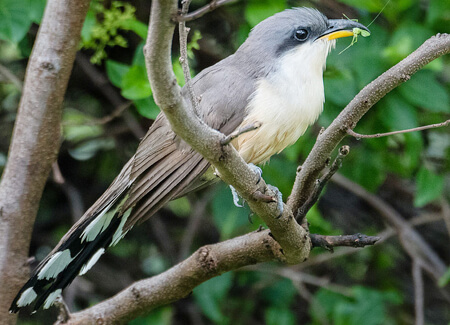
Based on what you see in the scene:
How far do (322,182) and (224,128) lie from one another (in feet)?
1.85

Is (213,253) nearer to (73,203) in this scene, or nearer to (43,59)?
(43,59)

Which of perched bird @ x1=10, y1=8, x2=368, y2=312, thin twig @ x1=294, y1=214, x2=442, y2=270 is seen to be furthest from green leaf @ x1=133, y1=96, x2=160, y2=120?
thin twig @ x1=294, y1=214, x2=442, y2=270

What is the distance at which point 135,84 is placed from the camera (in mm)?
2824

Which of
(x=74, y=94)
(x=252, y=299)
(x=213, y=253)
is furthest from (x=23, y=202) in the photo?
(x=252, y=299)

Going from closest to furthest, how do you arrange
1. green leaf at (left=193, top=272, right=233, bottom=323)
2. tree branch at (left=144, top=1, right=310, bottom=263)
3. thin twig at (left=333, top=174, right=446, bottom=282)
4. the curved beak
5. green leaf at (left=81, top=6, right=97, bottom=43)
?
tree branch at (left=144, top=1, right=310, bottom=263)
the curved beak
green leaf at (left=81, top=6, right=97, bottom=43)
green leaf at (left=193, top=272, right=233, bottom=323)
thin twig at (left=333, top=174, right=446, bottom=282)

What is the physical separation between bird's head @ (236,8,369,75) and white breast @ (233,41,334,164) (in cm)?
1

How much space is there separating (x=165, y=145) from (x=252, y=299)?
1.91 meters

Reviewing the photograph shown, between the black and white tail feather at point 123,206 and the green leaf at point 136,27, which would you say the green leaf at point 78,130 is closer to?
the green leaf at point 136,27

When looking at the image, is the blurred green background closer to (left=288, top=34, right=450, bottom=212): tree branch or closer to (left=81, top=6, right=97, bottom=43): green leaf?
(left=81, top=6, right=97, bottom=43): green leaf

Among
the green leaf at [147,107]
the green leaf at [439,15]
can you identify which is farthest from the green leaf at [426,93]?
the green leaf at [147,107]

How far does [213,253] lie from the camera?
2.39 m

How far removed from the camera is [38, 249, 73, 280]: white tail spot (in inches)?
99.2

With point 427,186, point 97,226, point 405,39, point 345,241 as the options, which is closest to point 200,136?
point 345,241

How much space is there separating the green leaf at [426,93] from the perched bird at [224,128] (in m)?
0.58
